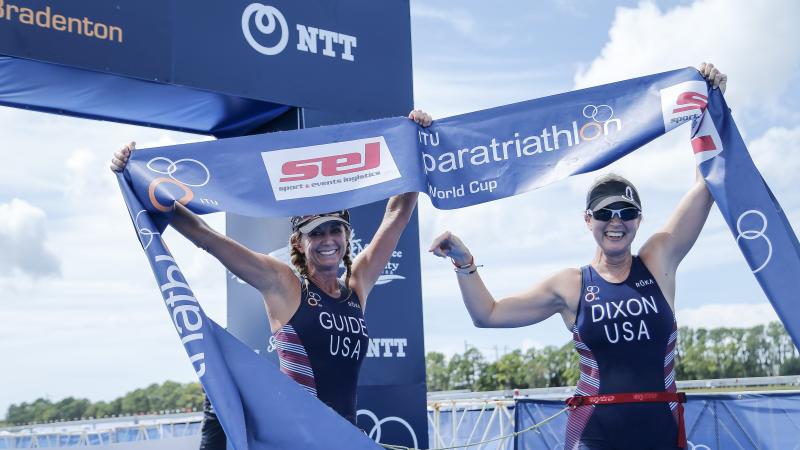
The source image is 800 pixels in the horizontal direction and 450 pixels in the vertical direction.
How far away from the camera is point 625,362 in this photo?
13.0 ft

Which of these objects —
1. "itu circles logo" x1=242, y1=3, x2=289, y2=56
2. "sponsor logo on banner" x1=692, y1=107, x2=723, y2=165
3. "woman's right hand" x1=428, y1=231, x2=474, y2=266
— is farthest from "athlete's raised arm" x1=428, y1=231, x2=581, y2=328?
"itu circles logo" x1=242, y1=3, x2=289, y2=56

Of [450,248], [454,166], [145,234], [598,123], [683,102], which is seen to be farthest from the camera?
[454,166]

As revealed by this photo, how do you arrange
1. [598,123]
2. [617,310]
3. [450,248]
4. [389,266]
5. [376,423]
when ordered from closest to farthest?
1. [617,310]
2. [450,248]
3. [598,123]
4. [376,423]
5. [389,266]

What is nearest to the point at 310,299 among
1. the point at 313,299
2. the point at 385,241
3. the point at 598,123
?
the point at 313,299

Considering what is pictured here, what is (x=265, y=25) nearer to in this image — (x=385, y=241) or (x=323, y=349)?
(x=385, y=241)

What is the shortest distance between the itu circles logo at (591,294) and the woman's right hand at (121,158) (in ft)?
7.59

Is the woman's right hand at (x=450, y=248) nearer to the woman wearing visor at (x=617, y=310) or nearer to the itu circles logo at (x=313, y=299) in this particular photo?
the woman wearing visor at (x=617, y=310)

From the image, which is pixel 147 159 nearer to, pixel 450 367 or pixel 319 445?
pixel 319 445

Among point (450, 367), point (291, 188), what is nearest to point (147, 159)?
point (291, 188)

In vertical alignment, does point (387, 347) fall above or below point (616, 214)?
below

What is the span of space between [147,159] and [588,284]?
2.23 m

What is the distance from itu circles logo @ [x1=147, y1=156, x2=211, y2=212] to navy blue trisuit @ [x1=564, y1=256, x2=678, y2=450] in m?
1.96

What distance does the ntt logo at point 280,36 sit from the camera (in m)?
6.81

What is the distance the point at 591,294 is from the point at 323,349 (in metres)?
1.32
